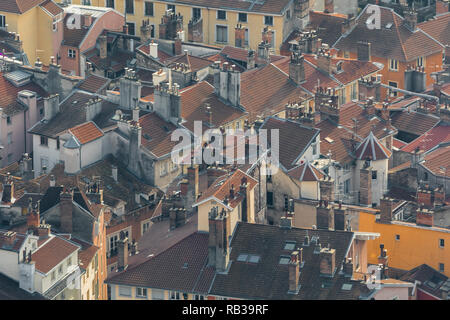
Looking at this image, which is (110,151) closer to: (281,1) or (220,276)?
(220,276)

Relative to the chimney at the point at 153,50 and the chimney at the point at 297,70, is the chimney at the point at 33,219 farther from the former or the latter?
the chimney at the point at 153,50

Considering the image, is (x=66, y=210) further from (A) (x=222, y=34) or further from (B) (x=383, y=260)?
(A) (x=222, y=34)

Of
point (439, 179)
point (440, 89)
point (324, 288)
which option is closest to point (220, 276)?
point (324, 288)

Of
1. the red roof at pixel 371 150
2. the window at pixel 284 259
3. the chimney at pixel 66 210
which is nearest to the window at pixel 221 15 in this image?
the red roof at pixel 371 150

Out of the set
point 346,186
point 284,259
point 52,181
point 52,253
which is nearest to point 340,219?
point 284,259

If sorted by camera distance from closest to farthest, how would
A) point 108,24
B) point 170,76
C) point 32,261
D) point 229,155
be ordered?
point 32,261
point 229,155
point 170,76
point 108,24
